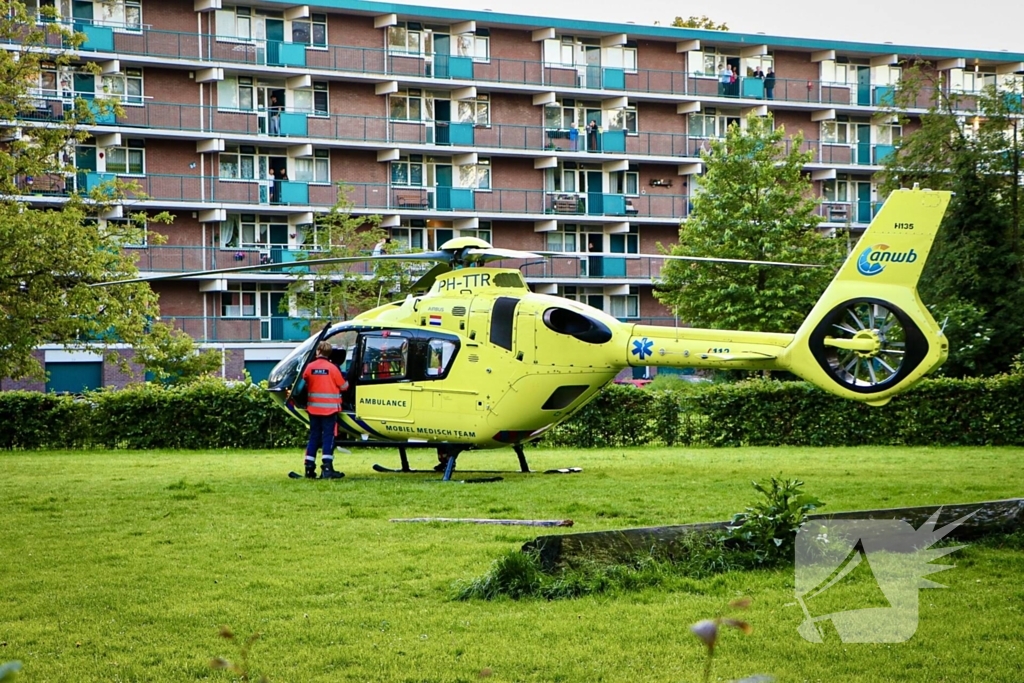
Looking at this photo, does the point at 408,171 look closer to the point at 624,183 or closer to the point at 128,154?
the point at 624,183

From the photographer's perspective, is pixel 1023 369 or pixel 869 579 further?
pixel 1023 369

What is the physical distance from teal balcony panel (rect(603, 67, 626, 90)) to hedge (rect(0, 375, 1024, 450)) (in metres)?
32.5

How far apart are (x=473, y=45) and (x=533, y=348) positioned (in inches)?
1573

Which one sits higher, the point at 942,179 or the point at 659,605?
the point at 942,179

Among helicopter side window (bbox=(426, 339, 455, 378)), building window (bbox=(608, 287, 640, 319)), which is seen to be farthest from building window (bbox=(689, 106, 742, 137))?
helicopter side window (bbox=(426, 339, 455, 378))

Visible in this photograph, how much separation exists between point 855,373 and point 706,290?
2948cm

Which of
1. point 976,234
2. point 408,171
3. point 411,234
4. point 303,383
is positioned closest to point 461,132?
point 408,171

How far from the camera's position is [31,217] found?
2159 centimetres

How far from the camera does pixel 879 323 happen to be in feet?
53.0

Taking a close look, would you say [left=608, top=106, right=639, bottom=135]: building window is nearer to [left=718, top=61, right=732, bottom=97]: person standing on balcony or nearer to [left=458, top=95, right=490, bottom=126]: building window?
[left=718, top=61, right=732, bottom=97]: person standing on balcony

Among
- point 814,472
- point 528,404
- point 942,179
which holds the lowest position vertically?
point 814,472

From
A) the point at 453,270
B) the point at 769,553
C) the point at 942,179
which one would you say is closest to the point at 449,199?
the point at 942,179

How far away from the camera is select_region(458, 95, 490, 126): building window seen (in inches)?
2190

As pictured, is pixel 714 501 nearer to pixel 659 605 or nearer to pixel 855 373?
pixel 855 373
